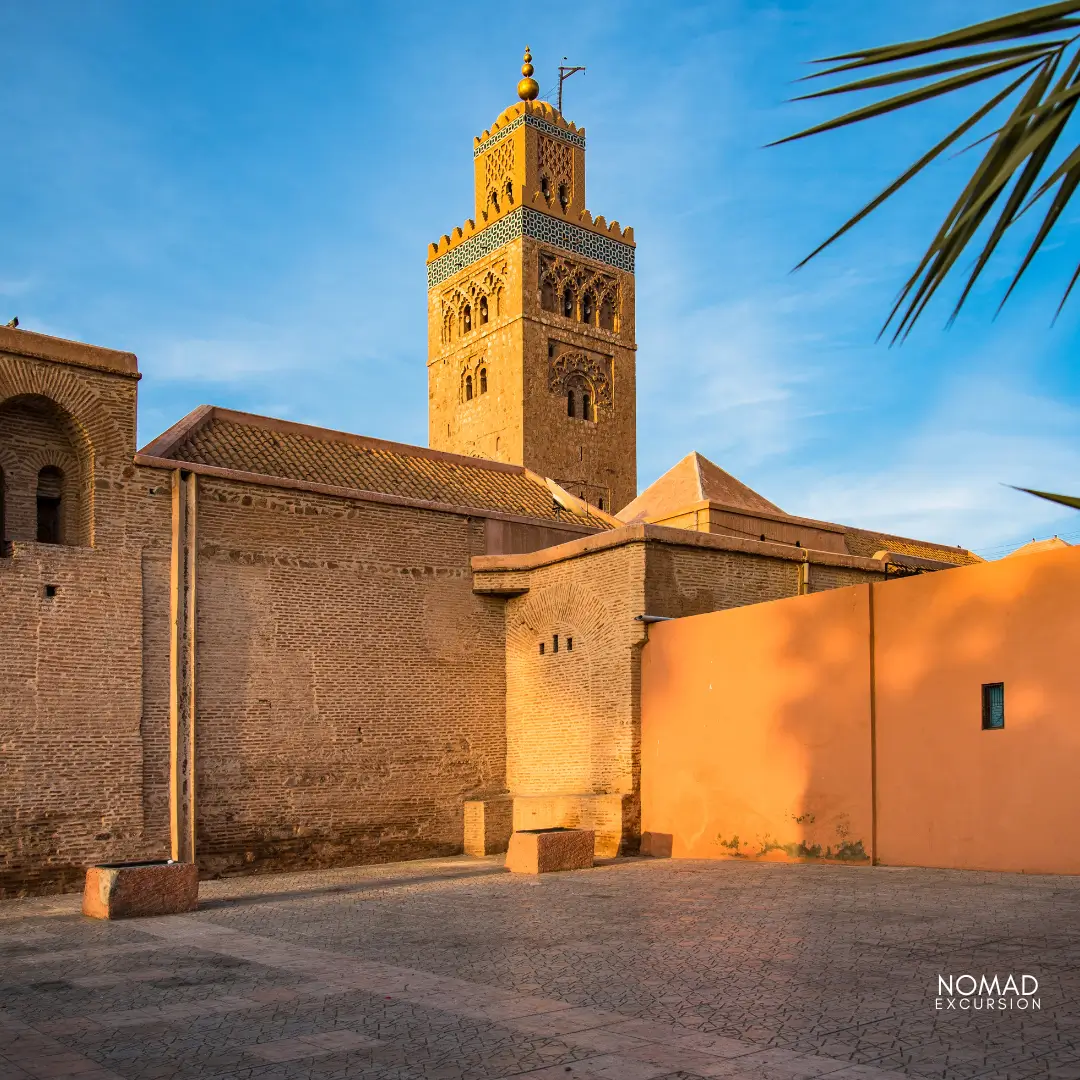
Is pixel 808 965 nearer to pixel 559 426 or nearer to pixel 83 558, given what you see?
pixel 83 558

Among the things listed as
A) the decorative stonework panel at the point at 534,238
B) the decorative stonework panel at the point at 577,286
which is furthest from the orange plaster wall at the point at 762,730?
the decorative stonework panel at the point at 534,238

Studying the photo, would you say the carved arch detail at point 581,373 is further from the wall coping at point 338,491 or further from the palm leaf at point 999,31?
the palm leaf at point 999,31

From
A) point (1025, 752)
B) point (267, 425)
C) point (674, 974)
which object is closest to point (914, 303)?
point (674, 974)

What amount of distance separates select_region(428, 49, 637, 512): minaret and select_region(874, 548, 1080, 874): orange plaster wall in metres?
20.9

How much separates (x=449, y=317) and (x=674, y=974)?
3020cm

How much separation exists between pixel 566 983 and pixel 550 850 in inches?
227

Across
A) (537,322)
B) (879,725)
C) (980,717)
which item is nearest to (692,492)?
(879,725)

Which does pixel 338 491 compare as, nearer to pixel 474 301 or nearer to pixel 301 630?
pixel 301 630

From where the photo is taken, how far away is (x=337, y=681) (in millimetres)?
14352

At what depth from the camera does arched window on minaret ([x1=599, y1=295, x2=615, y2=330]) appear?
33906 mm

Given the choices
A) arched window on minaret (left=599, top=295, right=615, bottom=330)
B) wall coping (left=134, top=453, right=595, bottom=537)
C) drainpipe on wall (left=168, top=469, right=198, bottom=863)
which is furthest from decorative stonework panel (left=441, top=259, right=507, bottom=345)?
drainpipe on wall (left=168, top=469, right=198, bottom=863)

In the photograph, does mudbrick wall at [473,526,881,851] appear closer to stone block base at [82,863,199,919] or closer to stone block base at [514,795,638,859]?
stone block base at [514,795,638,859]

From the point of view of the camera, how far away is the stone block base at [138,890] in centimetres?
964

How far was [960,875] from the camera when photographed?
9.86 meters
